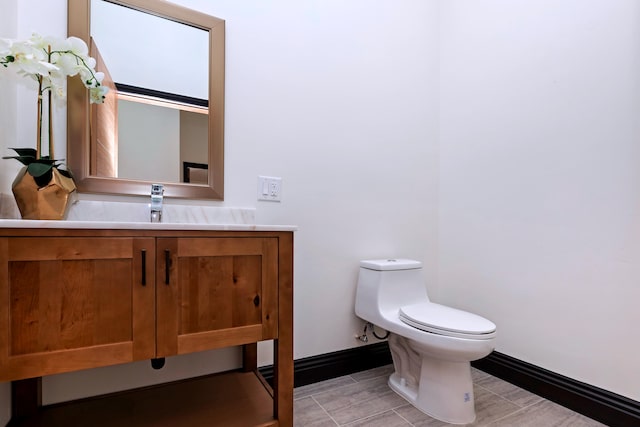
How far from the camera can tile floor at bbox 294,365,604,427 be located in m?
1.33

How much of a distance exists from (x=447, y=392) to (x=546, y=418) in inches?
17.5

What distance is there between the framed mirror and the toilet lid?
102 cm

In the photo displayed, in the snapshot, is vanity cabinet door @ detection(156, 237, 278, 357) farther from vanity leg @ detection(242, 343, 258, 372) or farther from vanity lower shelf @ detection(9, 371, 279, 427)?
vanity leg @ detection(242, 343, 258, 372)

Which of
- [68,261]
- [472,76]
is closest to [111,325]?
[68,261]

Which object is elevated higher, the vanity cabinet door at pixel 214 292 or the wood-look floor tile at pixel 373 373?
the vanity cabinet door at pixel 214 292

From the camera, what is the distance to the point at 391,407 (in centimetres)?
144

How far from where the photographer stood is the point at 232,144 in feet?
4.87

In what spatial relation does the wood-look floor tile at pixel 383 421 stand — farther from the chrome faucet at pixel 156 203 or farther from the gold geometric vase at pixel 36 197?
the gold geometric vase at pixel 36 197

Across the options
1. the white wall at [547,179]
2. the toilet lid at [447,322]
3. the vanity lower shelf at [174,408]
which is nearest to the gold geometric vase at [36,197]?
the vanity lower shelf at [174,408]

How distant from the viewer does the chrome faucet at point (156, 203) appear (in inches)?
49.3

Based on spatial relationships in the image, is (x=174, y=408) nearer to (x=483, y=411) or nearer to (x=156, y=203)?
(x=156, y=203)

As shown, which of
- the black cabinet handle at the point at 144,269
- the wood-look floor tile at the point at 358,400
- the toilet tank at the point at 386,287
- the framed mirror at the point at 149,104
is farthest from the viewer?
the toilet tank at the point at 386,287

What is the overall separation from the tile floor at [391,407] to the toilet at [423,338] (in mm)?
68

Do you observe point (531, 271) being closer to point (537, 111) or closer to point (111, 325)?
point (537, 111)
